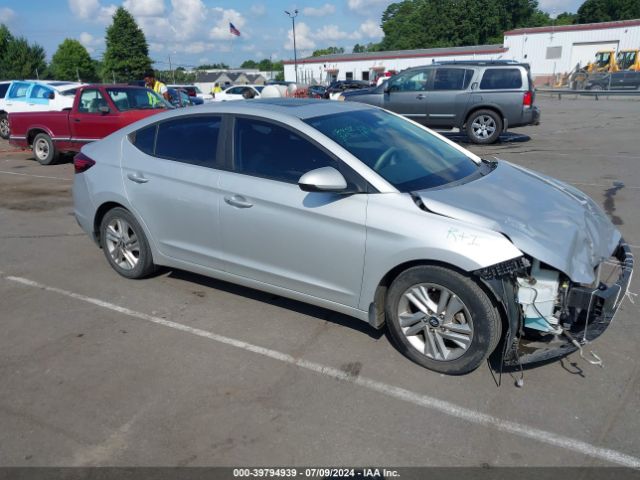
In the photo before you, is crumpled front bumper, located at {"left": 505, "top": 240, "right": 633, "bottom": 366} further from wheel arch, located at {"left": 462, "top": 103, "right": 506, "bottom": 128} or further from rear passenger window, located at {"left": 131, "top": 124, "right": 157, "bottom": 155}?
wheel arch, located at {"left": 462, "top": 103, "right": 506, "bottom": 128}

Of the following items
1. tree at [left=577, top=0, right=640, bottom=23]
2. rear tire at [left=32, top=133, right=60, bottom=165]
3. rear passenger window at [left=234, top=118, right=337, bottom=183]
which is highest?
tree at [left=577, top=0, right=640, bottom=23]

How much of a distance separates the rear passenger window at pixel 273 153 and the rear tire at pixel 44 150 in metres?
9.57

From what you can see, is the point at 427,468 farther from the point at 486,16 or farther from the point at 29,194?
the point at 486,16

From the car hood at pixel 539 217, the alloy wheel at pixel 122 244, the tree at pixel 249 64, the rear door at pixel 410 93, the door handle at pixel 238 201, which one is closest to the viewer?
the car hood at pixel 539 217

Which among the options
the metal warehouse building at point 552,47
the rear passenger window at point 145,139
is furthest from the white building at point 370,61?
the rear passenger window at point 145,139

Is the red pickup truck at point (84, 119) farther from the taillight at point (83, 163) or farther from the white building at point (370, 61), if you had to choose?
the white building at point (370, 61)

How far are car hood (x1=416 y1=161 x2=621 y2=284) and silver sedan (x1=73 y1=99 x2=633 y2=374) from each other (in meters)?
0.01

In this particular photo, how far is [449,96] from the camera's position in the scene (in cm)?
1388

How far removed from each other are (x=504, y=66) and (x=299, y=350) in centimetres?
1216

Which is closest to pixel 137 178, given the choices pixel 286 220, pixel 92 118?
pixel 286 220

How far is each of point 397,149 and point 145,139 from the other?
2.30 metres

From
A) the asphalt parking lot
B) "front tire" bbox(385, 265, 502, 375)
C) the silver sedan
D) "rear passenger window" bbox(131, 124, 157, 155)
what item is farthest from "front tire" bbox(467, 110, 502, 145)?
"front tire" bbox(385, 265, 502, 375)

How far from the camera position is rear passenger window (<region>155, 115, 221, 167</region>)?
4.31m

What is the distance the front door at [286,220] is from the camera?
11.8 ft
